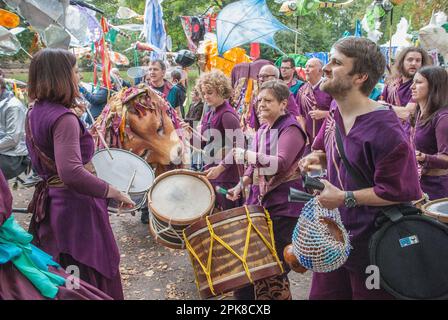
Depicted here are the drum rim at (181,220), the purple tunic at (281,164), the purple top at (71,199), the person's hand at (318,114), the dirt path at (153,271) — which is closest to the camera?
the purple top at (71,199)

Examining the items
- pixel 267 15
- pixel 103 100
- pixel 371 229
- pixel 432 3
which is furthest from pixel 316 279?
pixel 432 3

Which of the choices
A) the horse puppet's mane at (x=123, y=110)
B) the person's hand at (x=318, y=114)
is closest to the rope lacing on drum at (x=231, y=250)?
the horse puppet's mane at (x=123, y=110)

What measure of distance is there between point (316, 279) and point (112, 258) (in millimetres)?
1282

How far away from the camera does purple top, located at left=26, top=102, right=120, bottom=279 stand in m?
2.59

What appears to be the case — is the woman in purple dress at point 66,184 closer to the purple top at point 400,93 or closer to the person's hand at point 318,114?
the purple top at point 400,93

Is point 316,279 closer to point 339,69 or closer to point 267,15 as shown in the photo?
point 339,69

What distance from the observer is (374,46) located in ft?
7.57

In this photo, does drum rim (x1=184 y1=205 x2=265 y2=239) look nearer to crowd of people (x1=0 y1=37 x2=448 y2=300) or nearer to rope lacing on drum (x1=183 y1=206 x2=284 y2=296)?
rope lacing on drum (x1=183 y1=206 x2=284 y2=296)

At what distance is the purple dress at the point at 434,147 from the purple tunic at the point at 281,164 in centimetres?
109

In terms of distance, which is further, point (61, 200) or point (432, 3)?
point (432, 3)

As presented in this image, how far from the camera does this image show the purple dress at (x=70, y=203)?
259 centimetres

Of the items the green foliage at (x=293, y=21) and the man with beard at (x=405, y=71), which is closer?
the man with beard at (x=405, y=71)

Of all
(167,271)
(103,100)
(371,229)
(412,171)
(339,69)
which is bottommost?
(167,271)

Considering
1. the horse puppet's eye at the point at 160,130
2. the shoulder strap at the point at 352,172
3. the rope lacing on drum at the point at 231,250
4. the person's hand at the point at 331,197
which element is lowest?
the rope lacing on drum at the point at 231,250
